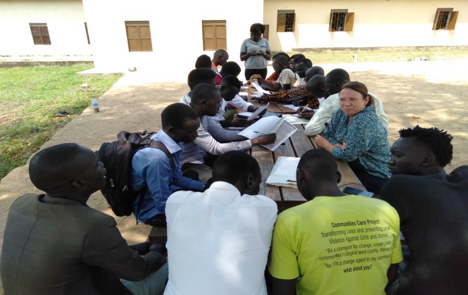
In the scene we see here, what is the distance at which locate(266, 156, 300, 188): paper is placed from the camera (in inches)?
76.6

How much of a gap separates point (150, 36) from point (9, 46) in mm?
9203

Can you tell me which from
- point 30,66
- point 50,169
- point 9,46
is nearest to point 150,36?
point 30,66

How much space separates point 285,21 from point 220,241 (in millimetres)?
16664

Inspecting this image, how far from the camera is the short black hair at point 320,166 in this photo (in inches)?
55.3

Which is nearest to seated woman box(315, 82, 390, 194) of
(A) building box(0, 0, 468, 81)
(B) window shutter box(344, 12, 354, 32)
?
(A) building box(0, 0, 468, 81)

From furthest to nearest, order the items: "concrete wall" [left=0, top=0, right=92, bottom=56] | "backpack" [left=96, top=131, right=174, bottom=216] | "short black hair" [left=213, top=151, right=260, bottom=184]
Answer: "concrete wall" [left=0, top=0, right=92, bottom=56]
"backpack" [left=96, top=131, right=174, bottom=216]
"short black hair" [left=213, top=151, right=260, bottom=184]

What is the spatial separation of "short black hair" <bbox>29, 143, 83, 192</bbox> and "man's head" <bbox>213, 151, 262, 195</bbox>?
0.62 metres

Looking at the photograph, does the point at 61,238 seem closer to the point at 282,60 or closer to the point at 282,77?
the point at 282,77

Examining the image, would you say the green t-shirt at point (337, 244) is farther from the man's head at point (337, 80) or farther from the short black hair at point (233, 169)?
the man's head at point (337, 80)

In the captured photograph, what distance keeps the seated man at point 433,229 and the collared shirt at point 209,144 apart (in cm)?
131

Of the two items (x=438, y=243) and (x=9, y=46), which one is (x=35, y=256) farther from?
(x=9, y=46)

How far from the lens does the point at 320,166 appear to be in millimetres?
1421

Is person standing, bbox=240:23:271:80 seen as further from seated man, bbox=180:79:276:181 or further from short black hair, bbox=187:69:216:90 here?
seated man, bbox=180:79:276:181

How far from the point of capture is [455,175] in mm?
1382
